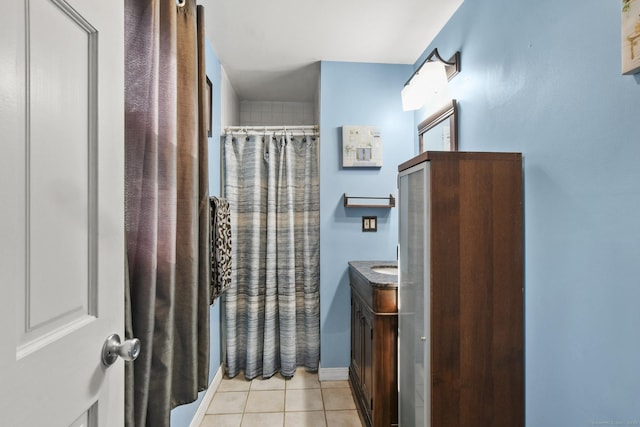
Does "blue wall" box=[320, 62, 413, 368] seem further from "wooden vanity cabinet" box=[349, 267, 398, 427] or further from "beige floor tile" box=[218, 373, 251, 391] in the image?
"wooden vanity cabinet" box=[349, 267, 398, 427]

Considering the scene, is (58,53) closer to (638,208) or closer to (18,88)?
(18,88)

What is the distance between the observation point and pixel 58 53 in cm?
57

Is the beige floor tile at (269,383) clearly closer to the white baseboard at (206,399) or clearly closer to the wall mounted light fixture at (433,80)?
Result: the white baseboard at (206,399)

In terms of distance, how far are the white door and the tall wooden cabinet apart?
104 centimetres

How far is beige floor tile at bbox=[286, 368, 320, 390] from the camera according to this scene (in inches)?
95.5

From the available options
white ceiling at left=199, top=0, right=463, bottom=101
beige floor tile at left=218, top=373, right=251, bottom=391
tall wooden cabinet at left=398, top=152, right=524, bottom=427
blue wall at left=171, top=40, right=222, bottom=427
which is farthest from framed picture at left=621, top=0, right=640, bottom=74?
beige floor tile at left=218, top=373, right=251, bottom=391

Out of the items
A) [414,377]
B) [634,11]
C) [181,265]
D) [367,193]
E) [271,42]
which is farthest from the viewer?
[367,193]

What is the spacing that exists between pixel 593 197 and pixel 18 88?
1402mm

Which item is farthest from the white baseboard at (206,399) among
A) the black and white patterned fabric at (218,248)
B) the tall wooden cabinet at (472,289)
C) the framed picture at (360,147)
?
the framed picture at (360,147)

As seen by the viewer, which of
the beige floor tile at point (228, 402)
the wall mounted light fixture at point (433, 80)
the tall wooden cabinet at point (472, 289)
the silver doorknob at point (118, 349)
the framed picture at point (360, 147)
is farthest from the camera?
the framed picture at point (360, 147)

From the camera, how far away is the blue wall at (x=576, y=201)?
0.86 meters

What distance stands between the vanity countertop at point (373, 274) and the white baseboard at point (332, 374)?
787 millimetres

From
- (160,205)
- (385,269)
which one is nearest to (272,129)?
(385,269)

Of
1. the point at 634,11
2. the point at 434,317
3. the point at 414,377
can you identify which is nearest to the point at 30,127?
the point at 434,317
